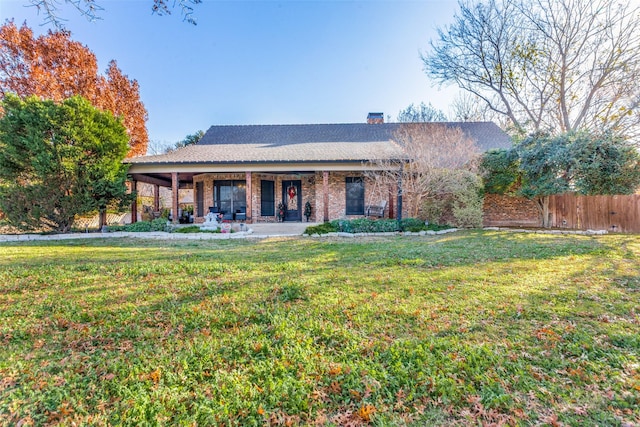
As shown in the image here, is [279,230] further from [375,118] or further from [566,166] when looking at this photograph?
[375,118]

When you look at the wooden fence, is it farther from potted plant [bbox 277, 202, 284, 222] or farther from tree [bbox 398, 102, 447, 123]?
tree [bbox 398, 102, 447, 123]

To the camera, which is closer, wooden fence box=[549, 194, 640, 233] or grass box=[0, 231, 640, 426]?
grass box=[0, 231, 640, 426]

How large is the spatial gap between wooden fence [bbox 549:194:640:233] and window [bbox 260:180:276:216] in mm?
12598

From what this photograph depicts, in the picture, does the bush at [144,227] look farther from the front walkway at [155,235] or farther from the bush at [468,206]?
the bush at [468,206]

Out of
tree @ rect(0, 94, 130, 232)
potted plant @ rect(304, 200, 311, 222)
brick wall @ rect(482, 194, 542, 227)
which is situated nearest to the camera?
tree @ rect(0, 94, 130, 232)

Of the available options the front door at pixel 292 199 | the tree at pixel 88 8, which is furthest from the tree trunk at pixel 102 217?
the tree at pixel 88 8

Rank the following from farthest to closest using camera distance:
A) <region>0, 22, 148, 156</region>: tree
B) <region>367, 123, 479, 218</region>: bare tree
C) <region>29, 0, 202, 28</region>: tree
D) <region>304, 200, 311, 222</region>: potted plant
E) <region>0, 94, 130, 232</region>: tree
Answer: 1. <region>0, 22, 148, 156</region>: tree
2. <region>304, 200, 311, 222</region>: potted plant
3. <region>367, 123, 479, 218</region>: bare tree
4. <region>0, 94, 130, 232</region>: tree
5. <region>29, 0, 202, 28</region>: tree

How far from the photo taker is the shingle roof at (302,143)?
12469 millimetres

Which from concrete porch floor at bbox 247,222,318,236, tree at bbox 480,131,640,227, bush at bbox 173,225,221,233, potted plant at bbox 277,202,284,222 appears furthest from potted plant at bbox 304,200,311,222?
tree at bbox 480,131,640,227

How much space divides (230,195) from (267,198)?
6.27 ft

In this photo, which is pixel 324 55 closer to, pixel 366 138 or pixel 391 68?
pixel 391 68

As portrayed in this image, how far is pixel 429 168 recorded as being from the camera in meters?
10.5

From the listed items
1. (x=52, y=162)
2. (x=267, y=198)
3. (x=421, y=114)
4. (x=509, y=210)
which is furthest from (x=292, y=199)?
(x=421, y=114)

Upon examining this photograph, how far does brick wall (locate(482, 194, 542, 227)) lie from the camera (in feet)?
44.1
